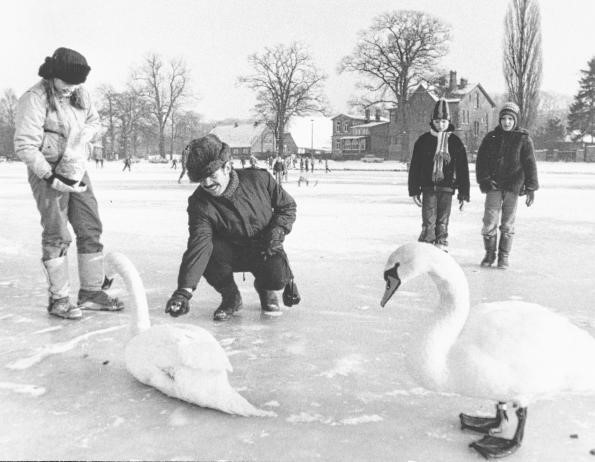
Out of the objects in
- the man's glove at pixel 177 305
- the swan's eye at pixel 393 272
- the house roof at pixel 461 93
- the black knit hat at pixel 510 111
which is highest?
the house roof at pixel 461 93

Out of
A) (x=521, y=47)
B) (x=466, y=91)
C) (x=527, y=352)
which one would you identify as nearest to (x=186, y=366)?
(x=527, y=352)

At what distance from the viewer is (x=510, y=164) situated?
19.0 ft

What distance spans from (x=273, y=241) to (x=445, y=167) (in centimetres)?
288

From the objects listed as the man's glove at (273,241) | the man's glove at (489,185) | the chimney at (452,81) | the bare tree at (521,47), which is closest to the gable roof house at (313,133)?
the chimney at (452,81)

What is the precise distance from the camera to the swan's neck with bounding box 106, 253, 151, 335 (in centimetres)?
303

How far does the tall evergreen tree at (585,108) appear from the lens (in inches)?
2418

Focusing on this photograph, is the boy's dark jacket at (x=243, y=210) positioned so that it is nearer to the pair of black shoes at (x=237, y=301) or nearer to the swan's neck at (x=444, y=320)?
the pair of black shoes at (x=237, y=301)

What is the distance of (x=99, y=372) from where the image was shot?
3.10m

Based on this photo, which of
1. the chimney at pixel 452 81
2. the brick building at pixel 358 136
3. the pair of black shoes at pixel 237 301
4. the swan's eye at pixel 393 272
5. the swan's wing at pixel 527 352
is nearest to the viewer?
the swan's wing at pixel 527 352

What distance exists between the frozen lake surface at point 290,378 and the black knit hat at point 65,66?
1631 mm

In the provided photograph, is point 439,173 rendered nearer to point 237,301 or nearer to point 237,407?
point 237,301

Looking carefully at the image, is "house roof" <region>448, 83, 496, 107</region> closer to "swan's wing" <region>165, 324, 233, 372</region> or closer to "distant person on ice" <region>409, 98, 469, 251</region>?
"distant person on ice" <region>409, 98, 469, 251</region>

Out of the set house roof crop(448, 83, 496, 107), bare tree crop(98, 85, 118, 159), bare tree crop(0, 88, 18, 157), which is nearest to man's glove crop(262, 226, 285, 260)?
house roof crop(448, 83, 496, 107)

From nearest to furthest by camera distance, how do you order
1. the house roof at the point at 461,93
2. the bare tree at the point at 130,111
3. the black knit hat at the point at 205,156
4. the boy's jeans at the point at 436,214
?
1. the black knit hat at the point at 205,156
2. the boy's jeans at the point at 436,214
3. the house roof at the point at 461,93
4. the bare tree at the point at 130,111
